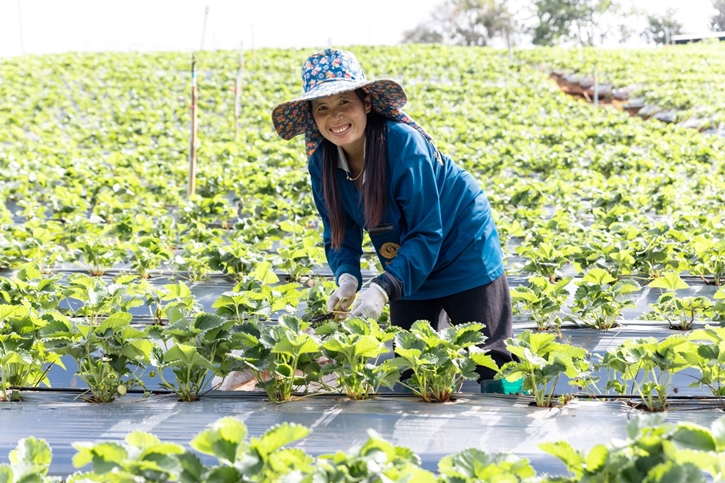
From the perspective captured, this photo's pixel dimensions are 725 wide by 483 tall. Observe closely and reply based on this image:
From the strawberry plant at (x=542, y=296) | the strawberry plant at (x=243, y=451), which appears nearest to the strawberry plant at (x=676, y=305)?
the strawberry plant at (x=542, y=296)

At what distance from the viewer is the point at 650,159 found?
893 cm

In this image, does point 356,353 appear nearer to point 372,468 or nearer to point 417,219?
point 417,219

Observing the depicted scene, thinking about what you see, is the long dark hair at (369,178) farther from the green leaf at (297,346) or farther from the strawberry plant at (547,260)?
the strawberry plant at (547,260)

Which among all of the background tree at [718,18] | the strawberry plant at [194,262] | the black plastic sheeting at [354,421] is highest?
the background tree at [718,18]

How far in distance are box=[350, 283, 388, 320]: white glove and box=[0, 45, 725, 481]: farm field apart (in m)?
0.07

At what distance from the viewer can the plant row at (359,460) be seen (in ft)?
4.51

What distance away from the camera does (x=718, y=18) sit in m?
38.5

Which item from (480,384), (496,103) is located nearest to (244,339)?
(480,384)

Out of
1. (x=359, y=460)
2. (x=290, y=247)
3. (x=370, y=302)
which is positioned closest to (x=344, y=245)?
(x=370, y=302)

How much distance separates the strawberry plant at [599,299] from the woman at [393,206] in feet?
1.76

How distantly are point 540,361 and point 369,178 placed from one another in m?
0.77

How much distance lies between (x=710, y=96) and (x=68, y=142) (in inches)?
395

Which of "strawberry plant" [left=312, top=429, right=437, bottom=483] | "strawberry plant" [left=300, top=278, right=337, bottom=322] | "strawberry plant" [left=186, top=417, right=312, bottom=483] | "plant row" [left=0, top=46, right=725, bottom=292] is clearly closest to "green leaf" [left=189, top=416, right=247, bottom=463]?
"strawberry plant" [left=186, top=417, right=312, bottom=483]

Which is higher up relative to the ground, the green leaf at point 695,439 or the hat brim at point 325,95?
the hat brim at point 325,95
